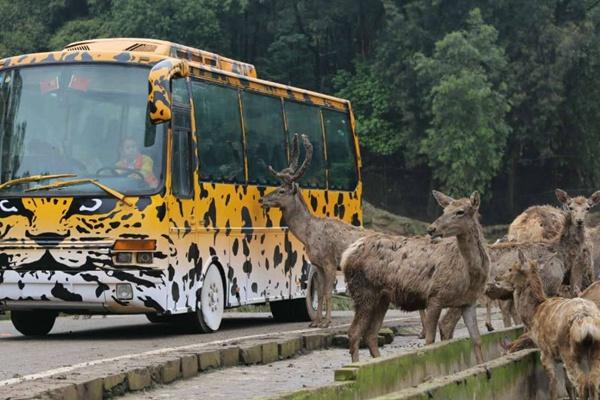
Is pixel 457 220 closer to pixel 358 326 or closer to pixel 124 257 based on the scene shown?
pixel 358 326

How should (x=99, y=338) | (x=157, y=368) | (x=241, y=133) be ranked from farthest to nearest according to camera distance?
(x=241, y=133) → (x=99, y=338) → (x=157, y=368)

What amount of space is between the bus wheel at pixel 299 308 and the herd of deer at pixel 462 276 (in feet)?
3.56

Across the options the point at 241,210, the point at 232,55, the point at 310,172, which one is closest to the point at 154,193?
the point at 241,210

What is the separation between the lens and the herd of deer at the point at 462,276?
40.4ft

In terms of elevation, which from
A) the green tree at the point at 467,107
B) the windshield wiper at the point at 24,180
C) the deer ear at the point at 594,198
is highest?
the green tree at the point at 467,107

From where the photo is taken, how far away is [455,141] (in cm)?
6012

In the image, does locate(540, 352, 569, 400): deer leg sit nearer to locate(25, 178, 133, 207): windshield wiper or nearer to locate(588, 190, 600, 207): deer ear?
locate(25, 178, 133, 207): windshield wiper

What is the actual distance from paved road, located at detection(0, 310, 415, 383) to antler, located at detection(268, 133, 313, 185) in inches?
86.8

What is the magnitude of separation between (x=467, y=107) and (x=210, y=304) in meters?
41.8

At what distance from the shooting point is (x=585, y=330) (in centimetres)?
1179

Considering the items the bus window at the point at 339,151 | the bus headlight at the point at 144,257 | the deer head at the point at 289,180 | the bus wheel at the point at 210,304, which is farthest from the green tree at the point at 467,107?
the bus headlight at the point at 144,257

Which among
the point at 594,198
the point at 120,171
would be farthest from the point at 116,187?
the point at 594,198

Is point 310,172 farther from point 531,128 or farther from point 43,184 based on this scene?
point 531,128

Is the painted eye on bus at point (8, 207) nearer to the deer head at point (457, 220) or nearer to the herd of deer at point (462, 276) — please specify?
the herd of deer at point (462, 276)
